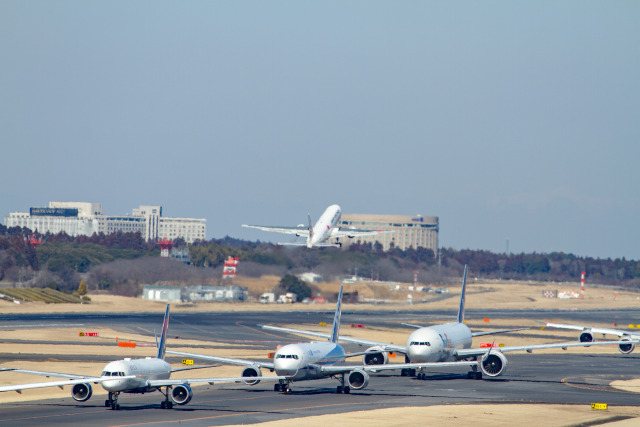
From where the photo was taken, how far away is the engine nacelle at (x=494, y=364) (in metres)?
71.8

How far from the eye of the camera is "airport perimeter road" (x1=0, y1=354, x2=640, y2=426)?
50841 mm

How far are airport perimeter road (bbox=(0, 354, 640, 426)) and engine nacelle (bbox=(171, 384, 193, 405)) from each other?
67cm

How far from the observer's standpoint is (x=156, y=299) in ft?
584

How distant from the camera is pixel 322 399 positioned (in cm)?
6012

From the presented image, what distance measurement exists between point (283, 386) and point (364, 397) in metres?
5.52

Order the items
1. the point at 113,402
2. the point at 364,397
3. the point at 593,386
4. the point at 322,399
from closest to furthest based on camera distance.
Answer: the point at 113,402
the point at 322,399
the point at 364,397
the point at 593,386

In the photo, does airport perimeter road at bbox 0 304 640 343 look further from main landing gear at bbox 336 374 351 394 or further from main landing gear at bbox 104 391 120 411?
main landing gear at bbox 104 391 120 411

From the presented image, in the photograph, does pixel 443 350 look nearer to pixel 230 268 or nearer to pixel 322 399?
pixel 322 399

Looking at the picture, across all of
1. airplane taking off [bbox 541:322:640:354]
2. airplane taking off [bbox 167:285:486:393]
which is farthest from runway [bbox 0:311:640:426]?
airplane taking off [bbox 541:322:640:354]

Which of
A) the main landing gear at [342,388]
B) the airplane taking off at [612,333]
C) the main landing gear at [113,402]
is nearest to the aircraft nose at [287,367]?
the main landing gear at [342,388]

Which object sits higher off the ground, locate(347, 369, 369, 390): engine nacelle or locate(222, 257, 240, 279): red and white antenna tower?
locate(222, 257, 240, 279): red and white antenna tower

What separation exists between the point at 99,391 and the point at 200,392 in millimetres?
6943

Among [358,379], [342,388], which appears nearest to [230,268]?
[342,388]

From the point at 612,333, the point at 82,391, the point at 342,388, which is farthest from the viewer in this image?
the point at 612,333
